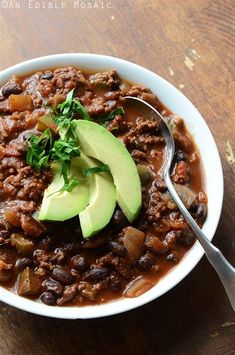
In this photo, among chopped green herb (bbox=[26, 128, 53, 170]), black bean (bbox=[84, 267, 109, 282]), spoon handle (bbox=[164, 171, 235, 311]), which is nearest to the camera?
spoon handle (bbox=[164, 171, 235, 311])

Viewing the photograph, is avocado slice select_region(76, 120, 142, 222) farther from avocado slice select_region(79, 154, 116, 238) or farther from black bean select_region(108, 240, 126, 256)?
black bean select_region(108, 240, 126, 256)

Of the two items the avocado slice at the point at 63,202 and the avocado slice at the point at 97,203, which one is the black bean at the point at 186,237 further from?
the avocado slice at the point at 63,202


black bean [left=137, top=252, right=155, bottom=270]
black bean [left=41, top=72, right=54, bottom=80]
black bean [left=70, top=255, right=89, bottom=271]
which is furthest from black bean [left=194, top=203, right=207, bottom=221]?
black bean [left=41, top=72, right=54, bottom=80]

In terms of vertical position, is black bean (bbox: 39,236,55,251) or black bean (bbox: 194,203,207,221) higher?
black bean (bbox: 194,203,207,221)

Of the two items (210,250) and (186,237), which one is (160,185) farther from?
(210,250)

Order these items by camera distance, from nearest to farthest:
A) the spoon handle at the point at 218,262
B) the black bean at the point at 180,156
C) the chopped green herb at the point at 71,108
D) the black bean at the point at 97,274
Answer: the spoon handle at the point at 218,262, the black bean at the point at 97,274, the chopped green herb at the point at 71,108, the black bean at the point at 180,156

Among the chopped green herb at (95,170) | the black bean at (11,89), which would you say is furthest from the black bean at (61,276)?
the black bean at (11,89)
